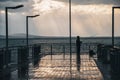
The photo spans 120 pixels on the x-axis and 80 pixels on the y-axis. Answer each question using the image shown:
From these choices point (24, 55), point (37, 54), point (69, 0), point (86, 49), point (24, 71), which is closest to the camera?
point (24, 71)

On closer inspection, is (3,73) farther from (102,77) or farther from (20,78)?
(102,77)

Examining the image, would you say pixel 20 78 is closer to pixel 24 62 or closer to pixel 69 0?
pixel 24 62

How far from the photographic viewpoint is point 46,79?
1877 cm

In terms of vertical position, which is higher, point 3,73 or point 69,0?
point 69,0

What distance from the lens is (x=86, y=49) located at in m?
45.1

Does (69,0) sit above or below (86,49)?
above

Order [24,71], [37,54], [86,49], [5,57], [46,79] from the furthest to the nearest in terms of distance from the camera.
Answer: [86,49], [37,54], [24,71], [5,57], [46,79]

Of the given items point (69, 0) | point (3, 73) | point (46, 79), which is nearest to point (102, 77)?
point (46, 79)

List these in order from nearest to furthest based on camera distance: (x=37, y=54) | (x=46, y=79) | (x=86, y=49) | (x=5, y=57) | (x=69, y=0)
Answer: (x=46, y=79) → (x=5, y=57) → (x=37, y=54) → (x=69, y=0) → (x=86, y=49)

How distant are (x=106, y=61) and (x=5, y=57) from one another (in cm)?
895

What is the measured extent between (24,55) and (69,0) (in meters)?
14.6

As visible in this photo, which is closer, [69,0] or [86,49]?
[69,0]

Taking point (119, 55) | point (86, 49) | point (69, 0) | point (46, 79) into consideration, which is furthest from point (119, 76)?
point (86, 49)

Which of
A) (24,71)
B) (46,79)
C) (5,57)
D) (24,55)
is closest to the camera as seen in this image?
(46,79)
